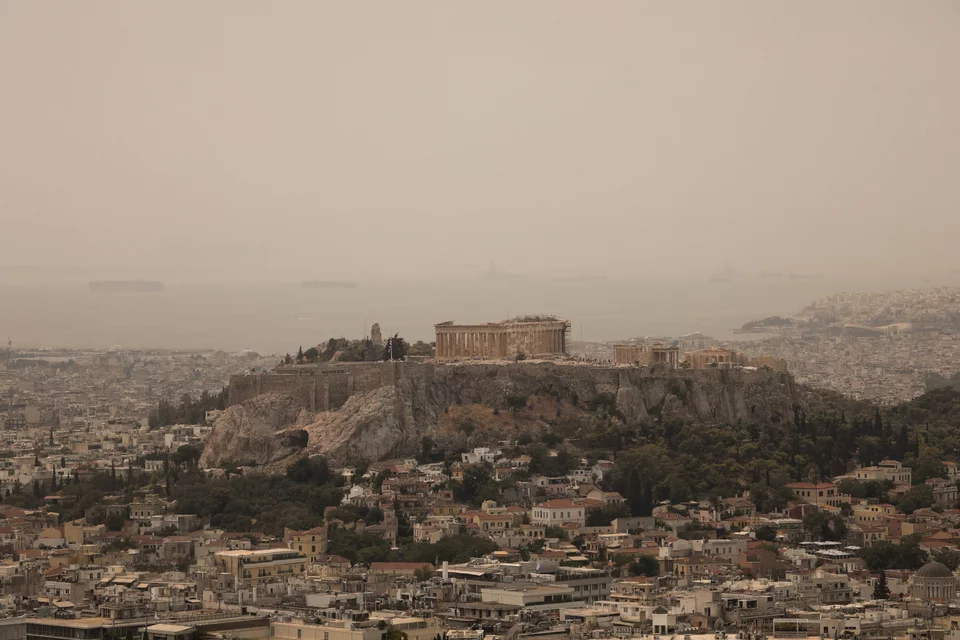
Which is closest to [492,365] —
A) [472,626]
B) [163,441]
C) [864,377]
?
[163,441]

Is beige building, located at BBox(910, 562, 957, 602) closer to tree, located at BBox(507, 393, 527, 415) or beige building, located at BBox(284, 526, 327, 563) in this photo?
beige building, located at BBox(284, 526, 327, 563)

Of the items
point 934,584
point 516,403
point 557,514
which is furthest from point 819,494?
point 934,584

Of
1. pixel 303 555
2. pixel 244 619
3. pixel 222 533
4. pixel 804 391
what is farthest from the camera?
pixel 804 391

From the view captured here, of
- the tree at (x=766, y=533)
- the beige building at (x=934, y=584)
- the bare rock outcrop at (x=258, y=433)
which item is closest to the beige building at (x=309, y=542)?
the tree at (x=766, y=533)

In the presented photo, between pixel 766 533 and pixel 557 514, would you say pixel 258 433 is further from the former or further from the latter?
pixel 766 533

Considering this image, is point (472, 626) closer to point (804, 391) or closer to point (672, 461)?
point (672, 461)
